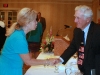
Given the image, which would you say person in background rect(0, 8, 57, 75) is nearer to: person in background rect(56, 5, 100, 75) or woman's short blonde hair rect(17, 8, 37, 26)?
woman's short blonde hair rect(17, 8, 37, 26)

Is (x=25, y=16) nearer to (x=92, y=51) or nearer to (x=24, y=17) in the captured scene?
(x=24, y=17)

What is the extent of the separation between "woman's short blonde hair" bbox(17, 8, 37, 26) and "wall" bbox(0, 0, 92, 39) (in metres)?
8.70

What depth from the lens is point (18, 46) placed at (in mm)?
1679

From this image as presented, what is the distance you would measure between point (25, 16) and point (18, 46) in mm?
273

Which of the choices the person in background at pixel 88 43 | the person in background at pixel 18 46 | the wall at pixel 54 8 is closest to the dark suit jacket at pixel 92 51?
the person in background at pixel 88 43

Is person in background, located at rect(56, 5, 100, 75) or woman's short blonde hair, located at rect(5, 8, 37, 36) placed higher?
woman's short blonde hair, located at rect(5, 8, 37, 36)

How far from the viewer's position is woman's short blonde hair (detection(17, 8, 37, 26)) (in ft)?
5.61

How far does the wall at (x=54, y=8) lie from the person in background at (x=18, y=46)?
28.5 ft

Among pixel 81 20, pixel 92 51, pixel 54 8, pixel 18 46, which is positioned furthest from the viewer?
pixel 54 8

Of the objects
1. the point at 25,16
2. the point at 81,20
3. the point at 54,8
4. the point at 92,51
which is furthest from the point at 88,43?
the point at 54,8

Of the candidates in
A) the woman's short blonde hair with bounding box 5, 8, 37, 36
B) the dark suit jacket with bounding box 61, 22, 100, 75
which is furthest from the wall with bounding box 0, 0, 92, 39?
the woman's short blonde hair with bounding box 5, 8, 37, 36

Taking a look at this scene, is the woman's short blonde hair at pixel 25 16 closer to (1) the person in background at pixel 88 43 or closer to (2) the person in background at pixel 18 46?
(2) the person in background at pixel 18 46

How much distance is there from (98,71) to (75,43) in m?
0.50

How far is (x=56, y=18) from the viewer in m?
10.5
